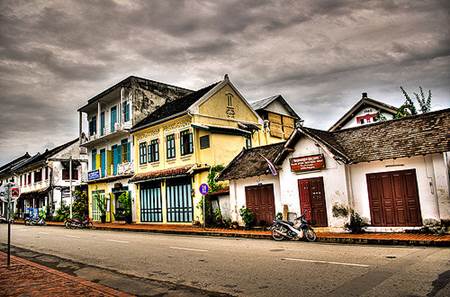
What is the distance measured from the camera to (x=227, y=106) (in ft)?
89.3

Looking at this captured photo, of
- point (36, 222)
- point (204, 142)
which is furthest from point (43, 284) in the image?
point (36, 222)

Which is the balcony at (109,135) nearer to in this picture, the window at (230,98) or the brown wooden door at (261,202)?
the window at (230,98)

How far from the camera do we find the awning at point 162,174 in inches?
930

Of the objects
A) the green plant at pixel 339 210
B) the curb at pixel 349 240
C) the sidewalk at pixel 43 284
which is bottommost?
the curb at pixel 349 240

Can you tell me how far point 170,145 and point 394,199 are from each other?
50.7 ft

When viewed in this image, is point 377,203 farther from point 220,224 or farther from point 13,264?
point 13,264

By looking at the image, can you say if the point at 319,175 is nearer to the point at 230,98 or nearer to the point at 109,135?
the point at 230,98

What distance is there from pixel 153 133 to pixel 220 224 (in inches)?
377

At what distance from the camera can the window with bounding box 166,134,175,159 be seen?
2583cm

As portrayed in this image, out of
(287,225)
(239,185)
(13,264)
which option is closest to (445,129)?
(287,225)

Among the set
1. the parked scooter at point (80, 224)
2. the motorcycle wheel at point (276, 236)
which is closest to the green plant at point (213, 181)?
the motorcycle wheel at point (276, 236)

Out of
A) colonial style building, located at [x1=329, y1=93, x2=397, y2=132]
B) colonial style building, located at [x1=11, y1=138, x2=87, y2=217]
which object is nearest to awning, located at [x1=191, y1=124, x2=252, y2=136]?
colonial style building, located at [x1=329, y1=93, x2=397, y2=132]

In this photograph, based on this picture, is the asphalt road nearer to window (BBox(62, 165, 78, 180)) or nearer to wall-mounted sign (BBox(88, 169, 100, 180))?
wall-mounted sign (BBox(88, 169, 100, 180))

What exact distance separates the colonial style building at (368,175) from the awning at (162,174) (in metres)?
5.08
